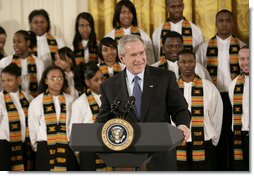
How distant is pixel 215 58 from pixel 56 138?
1529 millimetres

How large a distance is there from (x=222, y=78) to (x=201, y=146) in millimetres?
629

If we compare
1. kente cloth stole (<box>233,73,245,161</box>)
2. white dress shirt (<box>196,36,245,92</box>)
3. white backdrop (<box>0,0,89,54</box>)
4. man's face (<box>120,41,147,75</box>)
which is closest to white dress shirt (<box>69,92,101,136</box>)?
white backdrop (<box>0,0,89,54</box>)

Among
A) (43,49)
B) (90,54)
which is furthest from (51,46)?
(90,54)

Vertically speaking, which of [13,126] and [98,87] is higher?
[98,87]

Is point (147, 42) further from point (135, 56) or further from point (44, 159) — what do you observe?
point (135, 56)

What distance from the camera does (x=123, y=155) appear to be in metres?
2.88

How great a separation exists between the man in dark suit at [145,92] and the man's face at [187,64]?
1940 mm

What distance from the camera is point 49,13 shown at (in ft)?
19.7

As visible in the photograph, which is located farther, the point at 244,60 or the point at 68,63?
the point at 68,63

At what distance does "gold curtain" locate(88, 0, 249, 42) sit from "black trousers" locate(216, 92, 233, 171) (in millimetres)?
696

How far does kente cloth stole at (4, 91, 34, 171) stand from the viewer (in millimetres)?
5445

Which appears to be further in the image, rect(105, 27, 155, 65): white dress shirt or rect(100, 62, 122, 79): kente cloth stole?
rect(105, 27, 155, 65): white dress shirt

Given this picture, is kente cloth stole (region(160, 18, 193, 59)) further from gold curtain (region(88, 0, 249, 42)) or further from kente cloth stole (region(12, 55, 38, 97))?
kente cloth stole (region(12, 55, 38, 97))

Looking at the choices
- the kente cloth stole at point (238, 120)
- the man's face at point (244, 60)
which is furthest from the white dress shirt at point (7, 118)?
the man's face at point (244, 60)
